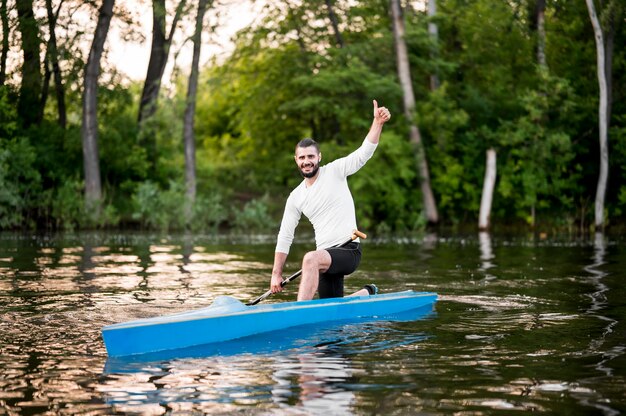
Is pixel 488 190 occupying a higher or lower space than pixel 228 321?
higher

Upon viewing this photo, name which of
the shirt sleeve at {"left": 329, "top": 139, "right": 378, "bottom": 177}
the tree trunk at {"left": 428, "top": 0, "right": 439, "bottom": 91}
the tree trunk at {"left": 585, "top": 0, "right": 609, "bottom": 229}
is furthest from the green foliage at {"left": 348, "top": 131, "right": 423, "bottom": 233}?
the shirt sleeve at {"left": 329, "top": 139, "right": 378, "bottom": 177}

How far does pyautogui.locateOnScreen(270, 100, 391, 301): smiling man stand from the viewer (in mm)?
9250

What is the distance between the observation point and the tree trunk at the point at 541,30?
107 ft

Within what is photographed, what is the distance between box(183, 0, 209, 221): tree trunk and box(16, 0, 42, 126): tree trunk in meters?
4.59

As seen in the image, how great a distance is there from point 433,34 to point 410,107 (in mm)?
2940

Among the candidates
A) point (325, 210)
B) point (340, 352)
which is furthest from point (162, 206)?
point (340, 352)

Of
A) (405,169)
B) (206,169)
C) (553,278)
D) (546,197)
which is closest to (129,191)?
(206,169)

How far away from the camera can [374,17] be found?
35875 mm

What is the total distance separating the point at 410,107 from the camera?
31938 millimetres

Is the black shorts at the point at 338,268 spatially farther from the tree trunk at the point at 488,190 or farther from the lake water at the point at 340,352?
the tree trunk at the point at 488,190

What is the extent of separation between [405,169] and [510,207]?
13.4ft

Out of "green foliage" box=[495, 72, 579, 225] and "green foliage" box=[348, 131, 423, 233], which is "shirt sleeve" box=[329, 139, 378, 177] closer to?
"green foliage" box=[348, 131, 423, 233]

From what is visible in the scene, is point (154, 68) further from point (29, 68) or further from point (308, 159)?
point (308, 159)

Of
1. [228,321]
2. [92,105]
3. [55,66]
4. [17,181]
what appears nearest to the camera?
[228,321]
